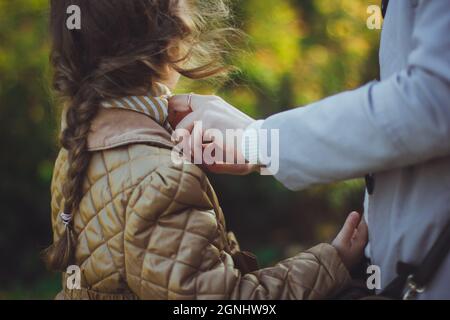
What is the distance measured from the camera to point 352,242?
72.2 inches

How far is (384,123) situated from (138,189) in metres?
0.68

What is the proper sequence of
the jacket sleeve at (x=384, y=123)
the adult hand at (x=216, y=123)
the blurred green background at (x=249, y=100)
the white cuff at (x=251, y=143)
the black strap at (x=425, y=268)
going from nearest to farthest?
the jacket sleeve at (x=384, y=123) < the black strap at (x=425, y=268) < the white cuff at (x=251, y=143) < the adult hand at (x=216, y=123) < the blurred green background at (x=249, y=100)

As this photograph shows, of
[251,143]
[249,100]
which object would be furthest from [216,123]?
[249,100]

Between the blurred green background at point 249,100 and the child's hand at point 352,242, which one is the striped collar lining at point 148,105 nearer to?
the child's hand at point 352,242

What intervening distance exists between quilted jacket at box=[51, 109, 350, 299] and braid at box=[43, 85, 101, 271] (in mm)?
22

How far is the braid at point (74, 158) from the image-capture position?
1.84 meters

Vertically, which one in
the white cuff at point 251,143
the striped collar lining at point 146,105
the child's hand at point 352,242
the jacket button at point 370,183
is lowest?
the child's hand at point 352,242

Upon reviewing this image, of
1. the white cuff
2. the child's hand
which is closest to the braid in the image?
the white cuff

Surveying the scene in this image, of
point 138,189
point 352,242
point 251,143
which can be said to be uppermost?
point 251,143

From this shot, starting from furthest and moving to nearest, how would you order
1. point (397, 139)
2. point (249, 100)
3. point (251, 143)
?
point (249, 100) < point (251, 143) < point (397, 139)

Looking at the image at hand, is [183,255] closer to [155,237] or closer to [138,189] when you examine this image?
[155,237]

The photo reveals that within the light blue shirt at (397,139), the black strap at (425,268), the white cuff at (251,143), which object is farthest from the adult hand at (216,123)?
the black strap at (425,268)
